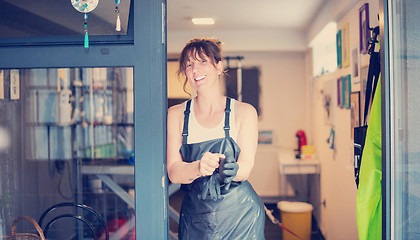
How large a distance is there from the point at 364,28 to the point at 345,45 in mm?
570

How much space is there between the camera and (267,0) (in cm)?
366

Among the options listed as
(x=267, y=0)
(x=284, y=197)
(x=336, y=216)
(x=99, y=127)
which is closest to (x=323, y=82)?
(x=267, y=0)

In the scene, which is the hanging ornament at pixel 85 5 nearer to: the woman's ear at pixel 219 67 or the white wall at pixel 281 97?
the woman's ear at pixel 219 67

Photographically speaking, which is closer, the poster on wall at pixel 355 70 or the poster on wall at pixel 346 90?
the poster on wall at pixel 355 70

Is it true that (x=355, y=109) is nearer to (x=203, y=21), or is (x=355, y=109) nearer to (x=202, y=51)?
(x=202, y=51)

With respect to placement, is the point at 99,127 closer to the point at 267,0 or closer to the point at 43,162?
the point at 43,162

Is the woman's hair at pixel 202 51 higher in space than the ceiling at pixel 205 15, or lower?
lower

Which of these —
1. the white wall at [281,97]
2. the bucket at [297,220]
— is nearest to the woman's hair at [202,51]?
the bucket at [297,220]

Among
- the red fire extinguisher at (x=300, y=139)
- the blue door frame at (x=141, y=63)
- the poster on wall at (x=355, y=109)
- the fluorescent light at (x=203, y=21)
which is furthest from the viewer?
the red fire extinguisher at (x=300, y=139)

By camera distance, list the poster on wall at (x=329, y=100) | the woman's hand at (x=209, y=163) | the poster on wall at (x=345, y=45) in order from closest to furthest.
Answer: the woman's hand at (x=209, y=163)
the poster on wall at (x=345, y=45)
the poster on wall at (x=329, y=100)

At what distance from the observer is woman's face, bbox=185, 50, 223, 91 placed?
1692 millimetres

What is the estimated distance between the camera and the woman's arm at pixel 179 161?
1.45 metres

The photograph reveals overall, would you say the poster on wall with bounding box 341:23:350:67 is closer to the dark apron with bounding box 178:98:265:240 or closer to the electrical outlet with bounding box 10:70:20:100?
the dark apron with bounding box 178:98:265:240

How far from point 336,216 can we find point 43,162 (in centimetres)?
273
